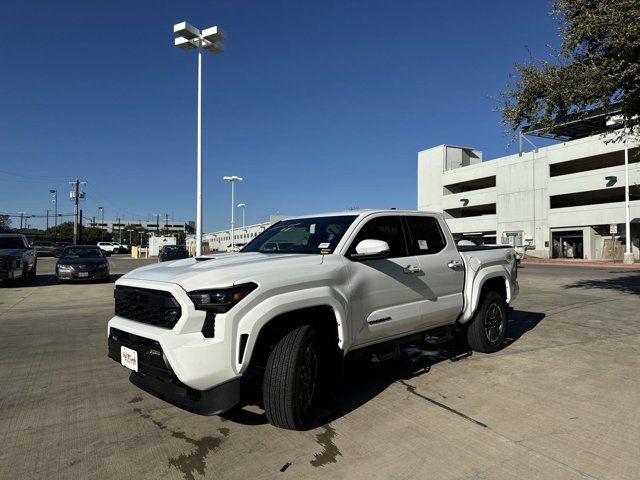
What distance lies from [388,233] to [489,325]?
2.28 metres

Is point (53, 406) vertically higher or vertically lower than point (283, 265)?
lower

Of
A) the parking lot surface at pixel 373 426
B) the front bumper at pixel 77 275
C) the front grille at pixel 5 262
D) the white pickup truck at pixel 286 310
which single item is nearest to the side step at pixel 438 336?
the white pickup truck at pixel 286 310

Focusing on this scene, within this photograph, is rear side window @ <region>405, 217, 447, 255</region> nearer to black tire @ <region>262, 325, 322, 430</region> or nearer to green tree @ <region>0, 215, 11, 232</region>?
black tire @ <region>262, 325, 322, 430</region>

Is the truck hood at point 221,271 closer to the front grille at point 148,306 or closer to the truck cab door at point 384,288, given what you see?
the front grille at point 148,306

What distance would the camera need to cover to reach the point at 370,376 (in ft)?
16.4

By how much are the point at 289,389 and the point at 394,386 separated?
1651 millimetres

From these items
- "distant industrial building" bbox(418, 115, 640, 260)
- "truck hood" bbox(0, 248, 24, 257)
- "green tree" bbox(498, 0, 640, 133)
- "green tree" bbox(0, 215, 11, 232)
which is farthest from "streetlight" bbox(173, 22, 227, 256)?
"green tree" bbox(0, 215, 11, 232)

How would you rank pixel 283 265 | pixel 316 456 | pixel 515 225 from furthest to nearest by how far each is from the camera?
pixel 515 225 → pixel 283 265 → pixel 316 456

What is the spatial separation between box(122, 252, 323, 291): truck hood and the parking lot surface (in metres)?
1.21

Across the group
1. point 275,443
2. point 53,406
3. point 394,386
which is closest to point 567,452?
point 394,386

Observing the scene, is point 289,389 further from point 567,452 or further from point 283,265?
point 567,452

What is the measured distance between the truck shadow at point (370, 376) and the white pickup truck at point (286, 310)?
0.72 feet

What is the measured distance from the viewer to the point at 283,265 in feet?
11.9

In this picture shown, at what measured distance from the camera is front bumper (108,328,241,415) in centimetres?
316
